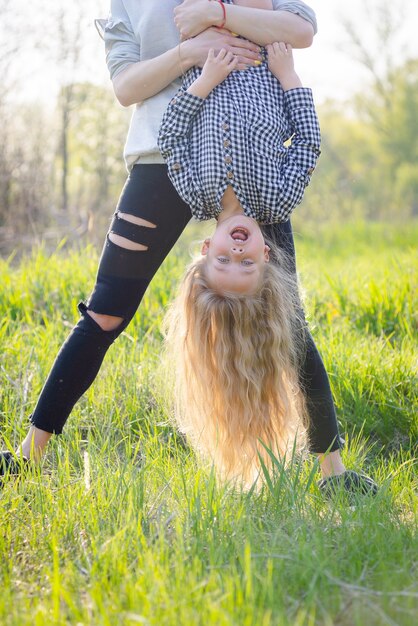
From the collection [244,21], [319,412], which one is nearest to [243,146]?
[244,21]

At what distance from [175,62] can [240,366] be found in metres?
1.02

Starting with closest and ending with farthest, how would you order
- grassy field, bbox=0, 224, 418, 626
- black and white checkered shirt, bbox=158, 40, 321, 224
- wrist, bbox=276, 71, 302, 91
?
grassy field, bbox=0, 224, 418, 626 → black and white checkered shirt, bbox=158, 40, 321, 224 → wrist, bbox=276, 71, 302, 91

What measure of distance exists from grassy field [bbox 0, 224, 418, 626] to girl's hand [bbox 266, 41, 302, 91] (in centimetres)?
128

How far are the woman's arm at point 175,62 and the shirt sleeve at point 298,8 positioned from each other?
0.56ft

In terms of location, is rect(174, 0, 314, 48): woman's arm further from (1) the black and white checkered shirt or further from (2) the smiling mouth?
(2) the smiling mouth

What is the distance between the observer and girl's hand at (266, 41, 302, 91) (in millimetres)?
2615

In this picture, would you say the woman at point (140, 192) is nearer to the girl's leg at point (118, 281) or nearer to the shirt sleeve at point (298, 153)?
the girl's leg at point (118, 281)

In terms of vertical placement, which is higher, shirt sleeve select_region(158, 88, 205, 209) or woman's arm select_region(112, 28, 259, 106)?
woman's arm select_region(112, 28, 259, 106)

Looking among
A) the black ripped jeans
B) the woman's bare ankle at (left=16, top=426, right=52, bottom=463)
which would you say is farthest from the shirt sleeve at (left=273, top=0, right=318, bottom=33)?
the woman's bare ankle at (left=16, top=426, right=52, bottom=463)

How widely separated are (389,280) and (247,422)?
285 centimetres

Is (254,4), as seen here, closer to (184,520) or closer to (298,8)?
(298,8)

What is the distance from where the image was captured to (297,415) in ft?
9.13

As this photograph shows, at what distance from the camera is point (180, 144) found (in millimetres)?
2568

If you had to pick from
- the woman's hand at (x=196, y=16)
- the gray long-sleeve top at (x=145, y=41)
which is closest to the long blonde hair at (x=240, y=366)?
the gray long-sleeve top at (x=145, y=41)
